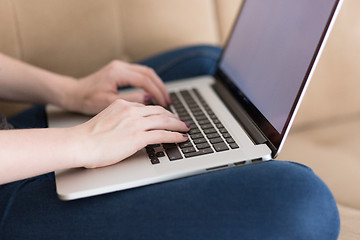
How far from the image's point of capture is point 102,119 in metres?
0.63

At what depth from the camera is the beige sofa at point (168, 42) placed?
1043 millimetres

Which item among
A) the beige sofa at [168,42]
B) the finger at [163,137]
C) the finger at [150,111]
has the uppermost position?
the finger at [150,111]

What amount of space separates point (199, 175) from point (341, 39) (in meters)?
0.74

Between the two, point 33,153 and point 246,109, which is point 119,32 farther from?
point 33,153

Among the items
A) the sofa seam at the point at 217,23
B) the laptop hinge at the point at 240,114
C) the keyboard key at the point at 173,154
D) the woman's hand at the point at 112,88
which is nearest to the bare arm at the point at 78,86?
the woman's hand at the point at 112,88

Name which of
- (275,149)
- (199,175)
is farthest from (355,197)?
(199,175)

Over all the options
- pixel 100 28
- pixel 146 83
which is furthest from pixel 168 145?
pixel 100 28

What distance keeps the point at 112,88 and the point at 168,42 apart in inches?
19.8

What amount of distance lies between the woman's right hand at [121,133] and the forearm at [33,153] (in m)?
0.02

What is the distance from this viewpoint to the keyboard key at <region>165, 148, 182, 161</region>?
63 cm

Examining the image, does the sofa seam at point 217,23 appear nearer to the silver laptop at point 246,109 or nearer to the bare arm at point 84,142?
the silver laptop at point 246,109

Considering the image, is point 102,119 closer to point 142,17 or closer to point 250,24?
point 250,24

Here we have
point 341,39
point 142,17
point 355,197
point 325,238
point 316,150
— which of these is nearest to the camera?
point 325,238

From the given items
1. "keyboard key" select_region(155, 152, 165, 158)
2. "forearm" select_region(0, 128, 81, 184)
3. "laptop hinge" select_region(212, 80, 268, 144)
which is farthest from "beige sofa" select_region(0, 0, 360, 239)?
"forearm" select_region(0, 128, 81, 184)
